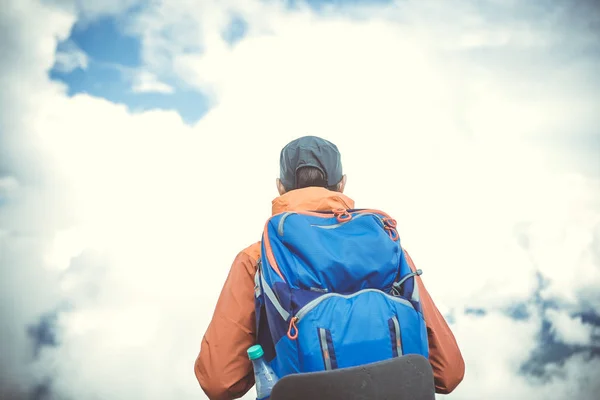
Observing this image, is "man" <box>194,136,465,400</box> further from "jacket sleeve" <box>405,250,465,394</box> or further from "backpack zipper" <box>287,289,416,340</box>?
"backpack zipper" <box>287,289,416,340</box>

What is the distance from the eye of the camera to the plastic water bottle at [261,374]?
2371 millimetres

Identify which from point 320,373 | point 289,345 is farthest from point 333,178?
point 320,373

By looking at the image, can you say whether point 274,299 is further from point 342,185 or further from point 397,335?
point 342,185

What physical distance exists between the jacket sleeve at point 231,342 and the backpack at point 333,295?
15 centimetres

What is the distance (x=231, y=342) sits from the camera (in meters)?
2.58

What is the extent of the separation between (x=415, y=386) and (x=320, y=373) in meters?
0.50

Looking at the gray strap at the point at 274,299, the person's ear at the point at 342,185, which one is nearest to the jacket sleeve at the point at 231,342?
the gray strap at the point at 274,299

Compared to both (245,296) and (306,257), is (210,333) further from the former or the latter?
(306,257)

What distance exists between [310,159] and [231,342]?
1539 millimetres

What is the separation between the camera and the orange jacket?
2533 mm

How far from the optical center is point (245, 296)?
106 inches

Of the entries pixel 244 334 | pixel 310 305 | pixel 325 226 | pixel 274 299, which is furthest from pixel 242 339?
pixel 325 226

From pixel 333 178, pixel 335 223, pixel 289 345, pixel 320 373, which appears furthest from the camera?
pixel 333 178

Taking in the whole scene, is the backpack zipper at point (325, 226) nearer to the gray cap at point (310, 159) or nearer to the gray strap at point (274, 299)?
the gray strap at point (274, 299)
